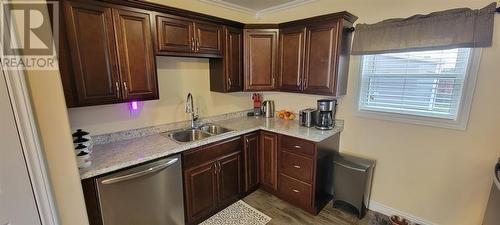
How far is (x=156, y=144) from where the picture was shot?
1962mm

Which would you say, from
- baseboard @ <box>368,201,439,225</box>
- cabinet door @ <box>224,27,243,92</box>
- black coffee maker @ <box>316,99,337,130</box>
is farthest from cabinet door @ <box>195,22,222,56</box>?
baseboard @ <box>368,201,439,225</box>

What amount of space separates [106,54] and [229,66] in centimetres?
127

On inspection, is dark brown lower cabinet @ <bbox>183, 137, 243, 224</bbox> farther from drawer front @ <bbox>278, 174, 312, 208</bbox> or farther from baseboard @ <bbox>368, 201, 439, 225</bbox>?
baseboard @ <bbox>368, 201, 439, 225</bbox>

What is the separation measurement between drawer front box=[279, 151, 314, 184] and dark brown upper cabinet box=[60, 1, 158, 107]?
1575mm

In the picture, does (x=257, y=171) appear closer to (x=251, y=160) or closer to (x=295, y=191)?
(x=251, y=160)

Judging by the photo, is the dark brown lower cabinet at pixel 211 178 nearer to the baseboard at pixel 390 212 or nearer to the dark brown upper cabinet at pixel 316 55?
the dark brown upper cabinet at pixel 316 55

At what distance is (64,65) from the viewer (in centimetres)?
148

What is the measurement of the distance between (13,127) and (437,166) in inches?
124

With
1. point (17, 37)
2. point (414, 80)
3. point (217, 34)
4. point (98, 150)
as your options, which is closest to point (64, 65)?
point (17, 37)

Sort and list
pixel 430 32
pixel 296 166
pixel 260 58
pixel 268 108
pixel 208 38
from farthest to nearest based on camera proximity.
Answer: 1. pixel 268 108
2. pixel 260 58
3. pixel 296 166
4. pixel 208 38
5. pixel 430 32

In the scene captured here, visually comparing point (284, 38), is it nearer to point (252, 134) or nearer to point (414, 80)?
point (252, 134)

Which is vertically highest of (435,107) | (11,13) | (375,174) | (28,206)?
(11,13)

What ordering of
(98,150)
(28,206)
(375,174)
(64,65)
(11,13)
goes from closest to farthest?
(11,13) < (28,206) < (64,65) < (98,150) < (375,174)

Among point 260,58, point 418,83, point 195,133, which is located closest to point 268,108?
point 260,58
